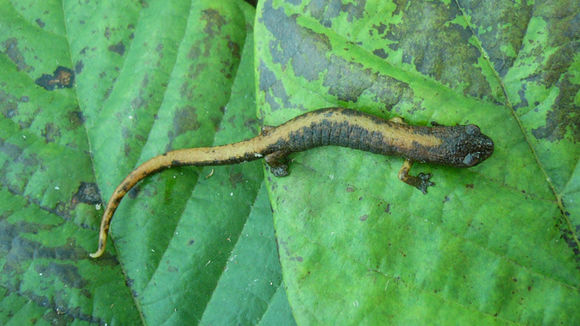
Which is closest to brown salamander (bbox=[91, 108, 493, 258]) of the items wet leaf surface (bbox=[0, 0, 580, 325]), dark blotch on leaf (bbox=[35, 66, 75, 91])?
wet leaf surface (bbox=[0, 0, 580, 325])

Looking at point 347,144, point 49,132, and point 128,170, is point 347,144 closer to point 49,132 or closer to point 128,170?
point 128,170

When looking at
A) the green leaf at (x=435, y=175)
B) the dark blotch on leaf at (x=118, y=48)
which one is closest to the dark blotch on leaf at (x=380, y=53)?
the green leaf at (x=435, y=175)

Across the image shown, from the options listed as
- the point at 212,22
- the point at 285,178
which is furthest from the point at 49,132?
the point at 285,178

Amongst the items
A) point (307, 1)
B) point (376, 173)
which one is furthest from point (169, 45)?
point (376, 173)

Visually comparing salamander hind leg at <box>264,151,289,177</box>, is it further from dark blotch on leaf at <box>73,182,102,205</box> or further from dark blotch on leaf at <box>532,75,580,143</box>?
dark blotch on leaf at <box>532,75,580,143</box>

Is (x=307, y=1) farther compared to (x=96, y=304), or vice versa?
(x=96, y=304)

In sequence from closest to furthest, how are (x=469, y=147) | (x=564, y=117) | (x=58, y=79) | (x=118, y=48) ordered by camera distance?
(x=564, y=117) → (x=469, y=147) → (x=58, y=79) → (x=118, y=48)

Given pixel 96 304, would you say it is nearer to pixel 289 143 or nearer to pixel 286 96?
pixel 289 143
